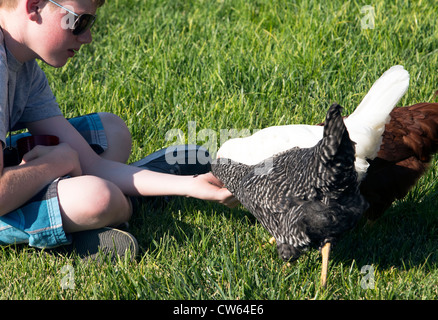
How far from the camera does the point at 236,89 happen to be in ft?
11.7

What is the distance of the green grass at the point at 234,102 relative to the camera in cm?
213

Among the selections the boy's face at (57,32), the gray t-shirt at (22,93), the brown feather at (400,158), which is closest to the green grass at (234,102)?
the brown feather at (400,158)

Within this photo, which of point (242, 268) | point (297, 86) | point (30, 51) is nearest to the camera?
point (242, 268)

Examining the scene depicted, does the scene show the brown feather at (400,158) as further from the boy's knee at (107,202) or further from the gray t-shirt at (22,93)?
the gray t-shirt at (22,93)

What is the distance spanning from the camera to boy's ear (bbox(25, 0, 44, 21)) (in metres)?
2.14

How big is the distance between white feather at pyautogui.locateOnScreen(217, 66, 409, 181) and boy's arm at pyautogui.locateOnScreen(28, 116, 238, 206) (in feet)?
0.59

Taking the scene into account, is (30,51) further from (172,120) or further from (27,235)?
(172,120)

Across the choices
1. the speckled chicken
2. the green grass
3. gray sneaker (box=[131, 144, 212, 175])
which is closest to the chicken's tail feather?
the speckled chicken

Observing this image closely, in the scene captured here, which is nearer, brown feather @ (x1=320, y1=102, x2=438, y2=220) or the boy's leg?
the boy's leg

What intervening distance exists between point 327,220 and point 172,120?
1.58 metres

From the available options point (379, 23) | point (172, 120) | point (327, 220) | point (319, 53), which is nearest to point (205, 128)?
point (172, 120)

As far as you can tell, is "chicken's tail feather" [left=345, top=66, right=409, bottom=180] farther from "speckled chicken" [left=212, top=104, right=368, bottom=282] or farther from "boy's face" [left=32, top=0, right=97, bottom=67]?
"boy's face" [left=32, top=0, right=97, bottom=67]

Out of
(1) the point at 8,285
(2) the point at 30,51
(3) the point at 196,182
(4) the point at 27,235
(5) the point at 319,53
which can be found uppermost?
(2) the point at 30,51

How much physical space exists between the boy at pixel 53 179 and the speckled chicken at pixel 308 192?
0.28 meters
